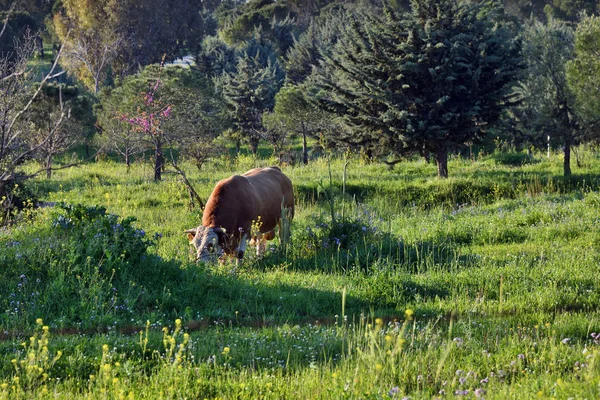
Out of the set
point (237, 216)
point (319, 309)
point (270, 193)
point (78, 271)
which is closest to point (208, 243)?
point (237, 216)

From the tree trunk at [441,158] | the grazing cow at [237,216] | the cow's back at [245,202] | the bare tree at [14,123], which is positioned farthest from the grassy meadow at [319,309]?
the tree trunk at [441,158]

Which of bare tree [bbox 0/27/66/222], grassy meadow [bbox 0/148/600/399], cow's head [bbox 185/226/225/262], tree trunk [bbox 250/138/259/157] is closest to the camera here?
grassy meadow [bbox 0/148/600/399]

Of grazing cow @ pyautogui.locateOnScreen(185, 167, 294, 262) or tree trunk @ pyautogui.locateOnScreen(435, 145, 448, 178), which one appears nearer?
grazing cow @ pyautogui.locateOnScreen(185, 167, 294, 262)

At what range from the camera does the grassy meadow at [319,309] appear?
18.2ft

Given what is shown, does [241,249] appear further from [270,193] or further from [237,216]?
[270,193]

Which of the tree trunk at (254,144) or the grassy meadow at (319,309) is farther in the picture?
the tree trunk at (254,144)

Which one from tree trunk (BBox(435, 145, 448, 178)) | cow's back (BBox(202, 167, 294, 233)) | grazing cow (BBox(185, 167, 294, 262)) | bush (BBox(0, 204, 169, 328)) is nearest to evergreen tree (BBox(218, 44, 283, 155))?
tree trunk (BBox(435, 145, 448, 178))

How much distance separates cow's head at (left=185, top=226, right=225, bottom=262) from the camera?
36.1 ft

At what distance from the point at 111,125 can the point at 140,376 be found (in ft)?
78.3

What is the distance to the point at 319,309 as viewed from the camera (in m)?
8.70

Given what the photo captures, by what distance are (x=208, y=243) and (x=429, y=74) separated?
11.0 meters

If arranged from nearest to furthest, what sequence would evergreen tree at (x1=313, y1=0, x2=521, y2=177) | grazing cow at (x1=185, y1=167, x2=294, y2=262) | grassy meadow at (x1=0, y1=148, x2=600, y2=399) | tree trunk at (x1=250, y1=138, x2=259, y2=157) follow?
1. grassy meadow at (x1=0, y1=148, x2=600, y2=399)
2. grazing cow at (x1=185, y1=167, x2=294, y2=262)
3. evergreen tree at (x1=313, y1=0, x2=521, y2=177)
4. tree trunk at (x1=250, y1=138, x2=259, y2=157)

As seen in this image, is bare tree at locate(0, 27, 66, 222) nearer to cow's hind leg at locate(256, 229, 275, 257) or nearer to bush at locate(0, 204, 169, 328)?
bush at locate(0, 204, 169, 328)

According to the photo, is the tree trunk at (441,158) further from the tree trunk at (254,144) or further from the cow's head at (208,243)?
the tree trunk at (254,144)
